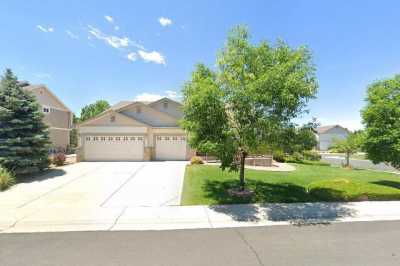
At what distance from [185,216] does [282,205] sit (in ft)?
12.8

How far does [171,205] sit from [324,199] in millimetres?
6349

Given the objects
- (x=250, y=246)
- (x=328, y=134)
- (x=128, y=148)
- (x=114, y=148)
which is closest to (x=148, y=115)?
(x=128, y=148)

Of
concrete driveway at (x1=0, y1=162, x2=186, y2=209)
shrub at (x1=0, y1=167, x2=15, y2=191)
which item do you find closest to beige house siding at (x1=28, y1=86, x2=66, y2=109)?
concrete driveway at (x1=0, y1=162, x2=186, y2=209)

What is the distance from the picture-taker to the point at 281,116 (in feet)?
30.6

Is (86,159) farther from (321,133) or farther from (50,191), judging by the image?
(321,133)

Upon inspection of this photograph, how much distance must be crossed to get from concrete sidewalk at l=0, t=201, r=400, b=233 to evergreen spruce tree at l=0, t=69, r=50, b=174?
6707mm

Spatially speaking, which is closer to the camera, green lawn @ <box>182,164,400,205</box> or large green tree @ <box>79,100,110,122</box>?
green lawn @ <box>182,164,400,205</box>

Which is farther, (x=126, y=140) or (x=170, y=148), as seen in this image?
(x=170, y=148)

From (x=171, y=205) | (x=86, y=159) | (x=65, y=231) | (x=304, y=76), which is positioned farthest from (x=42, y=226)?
(x=86, y=159)

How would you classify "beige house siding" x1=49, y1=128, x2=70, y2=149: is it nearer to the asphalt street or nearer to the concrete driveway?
the concrete driveway

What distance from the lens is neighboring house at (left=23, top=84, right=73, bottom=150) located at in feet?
91.8

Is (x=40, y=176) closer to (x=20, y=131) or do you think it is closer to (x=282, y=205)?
(x=20, y=131)

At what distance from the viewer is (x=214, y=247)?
5879mm

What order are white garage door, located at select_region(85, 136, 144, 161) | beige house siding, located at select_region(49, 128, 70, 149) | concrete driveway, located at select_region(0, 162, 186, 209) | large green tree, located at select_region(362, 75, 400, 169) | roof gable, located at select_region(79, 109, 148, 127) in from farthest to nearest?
beige house siding, located at select_region(49, 128, 70, 149), roof gable, located at select_region(79, 109, 148, 127), white garage door, located at select_region(85, 136, 144, 161), large green tree, located at select_region(362, 75, 400, 169), concrete driveway, located at select_region(0, 162, 186, 209)
